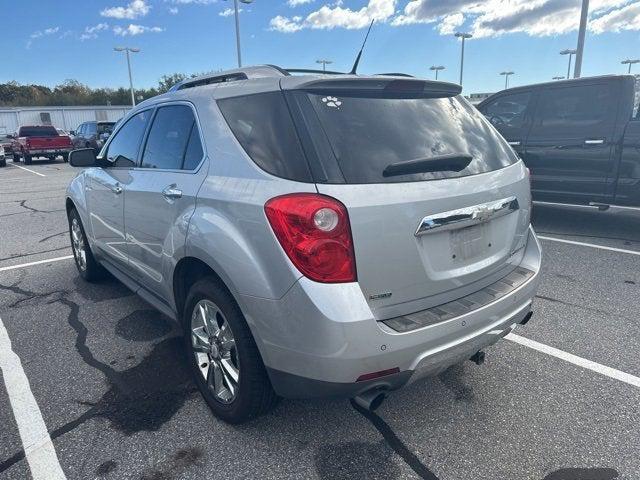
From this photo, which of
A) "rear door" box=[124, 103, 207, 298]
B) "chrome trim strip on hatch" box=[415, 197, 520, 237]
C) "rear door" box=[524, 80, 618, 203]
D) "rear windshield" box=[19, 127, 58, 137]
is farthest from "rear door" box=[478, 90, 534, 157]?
"rear windshield" box=[19, 127, 58, 137]

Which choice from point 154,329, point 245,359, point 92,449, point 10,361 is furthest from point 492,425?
point 10,361

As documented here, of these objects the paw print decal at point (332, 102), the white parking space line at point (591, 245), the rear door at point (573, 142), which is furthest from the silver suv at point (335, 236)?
the rear door at point (573, 142)

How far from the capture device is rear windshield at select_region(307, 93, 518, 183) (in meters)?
2.15

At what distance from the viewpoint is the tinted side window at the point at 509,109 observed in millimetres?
6984

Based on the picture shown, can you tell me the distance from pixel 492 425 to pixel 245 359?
1384mm

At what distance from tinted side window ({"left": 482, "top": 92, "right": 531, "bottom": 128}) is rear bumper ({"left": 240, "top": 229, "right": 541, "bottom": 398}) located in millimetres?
5602

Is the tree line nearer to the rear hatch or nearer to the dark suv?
the dark suv

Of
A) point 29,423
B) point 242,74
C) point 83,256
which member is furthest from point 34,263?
point 242,74

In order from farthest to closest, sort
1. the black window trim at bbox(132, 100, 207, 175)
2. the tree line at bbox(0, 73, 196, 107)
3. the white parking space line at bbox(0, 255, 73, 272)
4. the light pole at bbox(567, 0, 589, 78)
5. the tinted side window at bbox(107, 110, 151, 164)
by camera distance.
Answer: the tree line at bbox(0, 73, 196, 107) → the light pole at bbox(567, 0, 589, 78) → the white parking space line at bbox(0, 255, 73, 272) → the tinted side window at bbox(107, 110, 151, 164) → the black window trim at bbox(132, 100, 207, 175)

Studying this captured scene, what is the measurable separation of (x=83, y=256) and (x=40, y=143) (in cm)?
2074

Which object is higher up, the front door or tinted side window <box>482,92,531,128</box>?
the front door

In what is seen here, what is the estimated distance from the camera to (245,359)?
2318 millimetres

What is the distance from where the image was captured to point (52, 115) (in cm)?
5350

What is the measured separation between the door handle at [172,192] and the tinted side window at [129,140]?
0.88m
